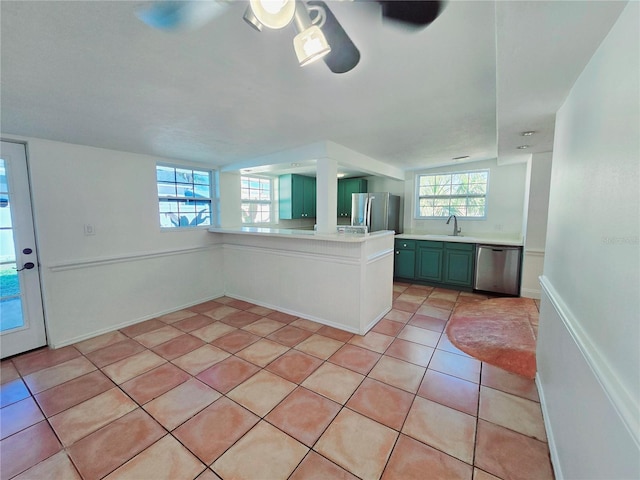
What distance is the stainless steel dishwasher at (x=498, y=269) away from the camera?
3.91 meters

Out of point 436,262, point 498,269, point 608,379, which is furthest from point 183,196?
point 498,269

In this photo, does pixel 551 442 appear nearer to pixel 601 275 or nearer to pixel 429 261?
pixel 601 275

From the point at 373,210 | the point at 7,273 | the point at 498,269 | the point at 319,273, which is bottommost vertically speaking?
the point at 498,269

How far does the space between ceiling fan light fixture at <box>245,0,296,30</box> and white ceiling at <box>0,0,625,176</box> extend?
0.66 ft

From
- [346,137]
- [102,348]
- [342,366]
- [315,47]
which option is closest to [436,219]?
[346,137]

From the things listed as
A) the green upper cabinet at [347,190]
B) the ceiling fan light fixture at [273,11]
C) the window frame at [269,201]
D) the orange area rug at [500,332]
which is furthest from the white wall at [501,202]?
the ceiling fan light fixture at [273,11]

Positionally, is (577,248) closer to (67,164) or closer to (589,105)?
(589,105)

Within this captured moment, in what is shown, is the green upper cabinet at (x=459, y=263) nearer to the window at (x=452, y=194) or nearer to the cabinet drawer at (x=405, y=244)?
the cabinet drawer at (x=405, y=244)

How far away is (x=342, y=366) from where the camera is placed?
7.53 feet

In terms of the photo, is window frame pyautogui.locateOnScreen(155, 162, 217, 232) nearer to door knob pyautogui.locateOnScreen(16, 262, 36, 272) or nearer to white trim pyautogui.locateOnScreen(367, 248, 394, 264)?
door knob pyautogui.locateOnScreen(16, 262, 36, 272)

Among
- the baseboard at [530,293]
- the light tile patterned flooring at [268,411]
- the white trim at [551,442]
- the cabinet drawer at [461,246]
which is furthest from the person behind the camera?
the cabinet drawer at [461,246]

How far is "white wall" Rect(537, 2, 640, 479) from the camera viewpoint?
78 centimetres

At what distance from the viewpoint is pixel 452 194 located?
4840 mm

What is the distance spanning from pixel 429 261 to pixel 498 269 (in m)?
1.00
